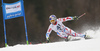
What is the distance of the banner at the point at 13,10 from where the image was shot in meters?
7.06

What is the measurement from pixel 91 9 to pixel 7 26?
4.43 metres

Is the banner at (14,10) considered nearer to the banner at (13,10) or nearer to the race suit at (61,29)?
the banner at (13,10)

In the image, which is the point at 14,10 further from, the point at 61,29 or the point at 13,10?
the point at 61,29

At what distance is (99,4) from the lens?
7434 mm

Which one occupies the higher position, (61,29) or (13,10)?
(13,10)

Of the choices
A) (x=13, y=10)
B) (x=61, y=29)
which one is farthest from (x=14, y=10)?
(x=61, y=29)

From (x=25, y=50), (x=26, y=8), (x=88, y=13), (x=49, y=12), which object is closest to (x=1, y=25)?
(x=26, y=8)

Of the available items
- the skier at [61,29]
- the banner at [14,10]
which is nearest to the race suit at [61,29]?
the skier at [61,29]

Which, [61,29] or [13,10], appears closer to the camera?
[61,29]

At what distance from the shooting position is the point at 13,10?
23.4 feet

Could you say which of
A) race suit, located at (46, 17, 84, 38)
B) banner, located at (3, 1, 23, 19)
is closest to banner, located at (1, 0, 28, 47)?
banner, located at (3, 1, 23, 19)

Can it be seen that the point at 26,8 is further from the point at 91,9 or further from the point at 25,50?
the point at 25,50

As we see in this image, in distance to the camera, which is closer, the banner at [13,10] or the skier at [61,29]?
the skier at [61,29]

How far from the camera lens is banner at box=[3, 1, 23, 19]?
23.2ft
